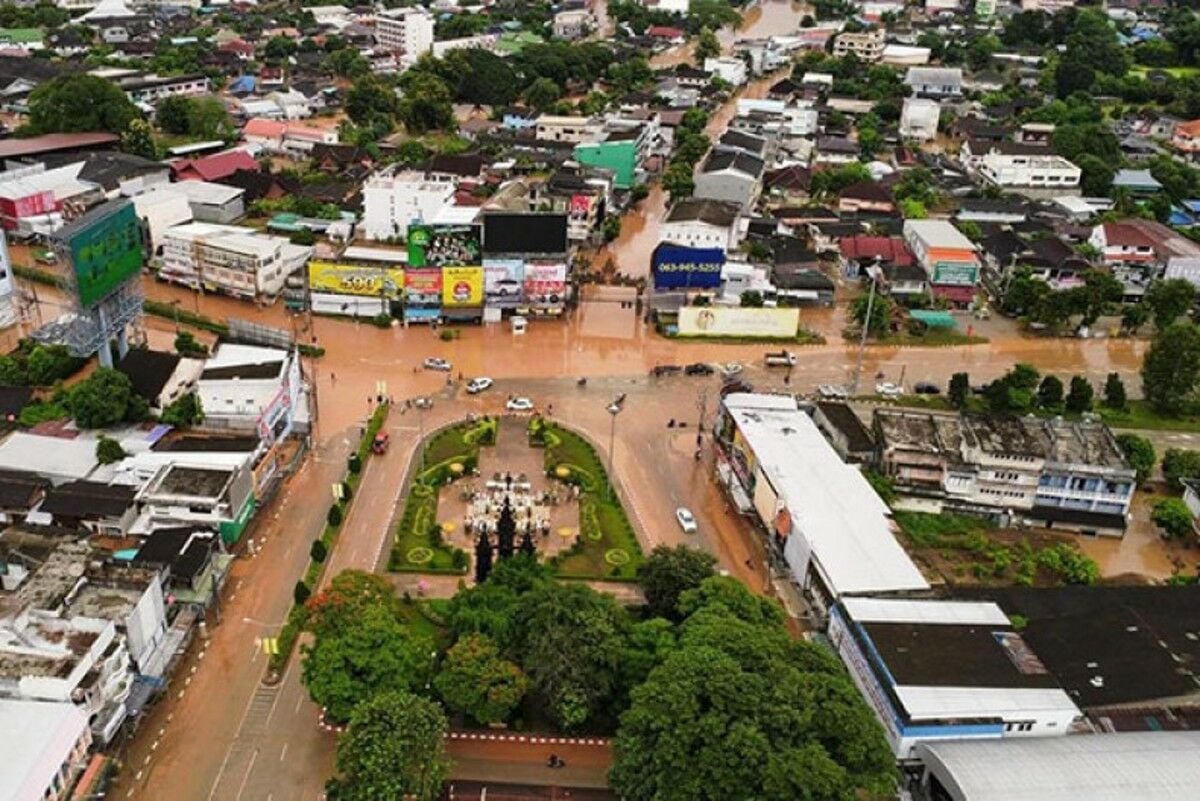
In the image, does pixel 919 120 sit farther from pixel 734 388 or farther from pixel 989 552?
pixel 989 552

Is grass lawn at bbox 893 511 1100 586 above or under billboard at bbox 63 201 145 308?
under

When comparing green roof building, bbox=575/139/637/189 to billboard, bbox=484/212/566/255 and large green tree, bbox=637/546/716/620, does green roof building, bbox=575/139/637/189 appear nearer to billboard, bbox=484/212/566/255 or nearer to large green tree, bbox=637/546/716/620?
billboard, bbox=484/212/566/255

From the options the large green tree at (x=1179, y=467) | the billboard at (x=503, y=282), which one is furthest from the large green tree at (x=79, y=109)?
the large green tree at (x=1179, y=467)

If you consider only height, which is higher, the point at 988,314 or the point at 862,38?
the point at 862,38

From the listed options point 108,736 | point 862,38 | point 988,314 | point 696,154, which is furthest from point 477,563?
point 862,38

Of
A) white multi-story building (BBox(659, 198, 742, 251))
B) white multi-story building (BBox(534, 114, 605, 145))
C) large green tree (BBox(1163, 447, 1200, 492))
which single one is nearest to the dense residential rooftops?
white multi-story building (BBox(659, 198, 742, 251))

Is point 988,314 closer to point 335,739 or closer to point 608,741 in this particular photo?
point 608,741
